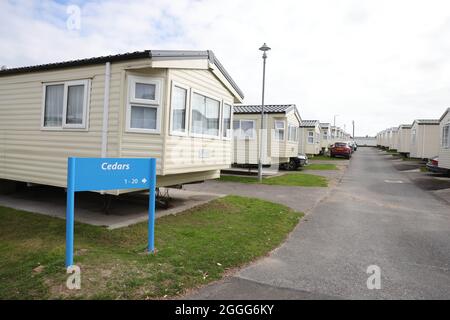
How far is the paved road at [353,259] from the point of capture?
4285 millimetres

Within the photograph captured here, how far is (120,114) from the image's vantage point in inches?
292

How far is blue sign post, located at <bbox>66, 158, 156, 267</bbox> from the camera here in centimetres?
466

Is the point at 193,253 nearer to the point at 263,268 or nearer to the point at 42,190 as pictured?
the point at 263,268

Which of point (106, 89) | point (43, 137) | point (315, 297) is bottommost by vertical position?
point (315, 297)

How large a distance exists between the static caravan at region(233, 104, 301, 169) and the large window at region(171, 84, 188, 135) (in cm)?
1022

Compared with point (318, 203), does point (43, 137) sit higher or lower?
higher

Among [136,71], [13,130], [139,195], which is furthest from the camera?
[139,195]

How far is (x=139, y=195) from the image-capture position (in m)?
10.2

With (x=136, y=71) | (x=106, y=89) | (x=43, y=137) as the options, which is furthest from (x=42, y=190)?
(x=136, y=71)

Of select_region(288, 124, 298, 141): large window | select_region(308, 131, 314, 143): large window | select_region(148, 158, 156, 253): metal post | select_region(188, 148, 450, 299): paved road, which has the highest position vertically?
select_region(308, 131, 314, 143): large window

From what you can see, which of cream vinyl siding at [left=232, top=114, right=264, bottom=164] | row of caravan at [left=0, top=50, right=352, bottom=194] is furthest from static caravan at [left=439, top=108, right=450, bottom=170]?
row of caravan at [left=0, top=50, right=352, bottom=194]

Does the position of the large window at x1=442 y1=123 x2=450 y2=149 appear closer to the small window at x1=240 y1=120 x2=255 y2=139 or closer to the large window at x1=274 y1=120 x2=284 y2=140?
the large window at x1=274 y1=120 x2=284 y2=140

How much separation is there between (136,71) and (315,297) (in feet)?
19.1

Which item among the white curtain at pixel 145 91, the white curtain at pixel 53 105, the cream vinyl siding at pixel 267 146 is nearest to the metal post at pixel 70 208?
the white curtain at pixel 145 91
